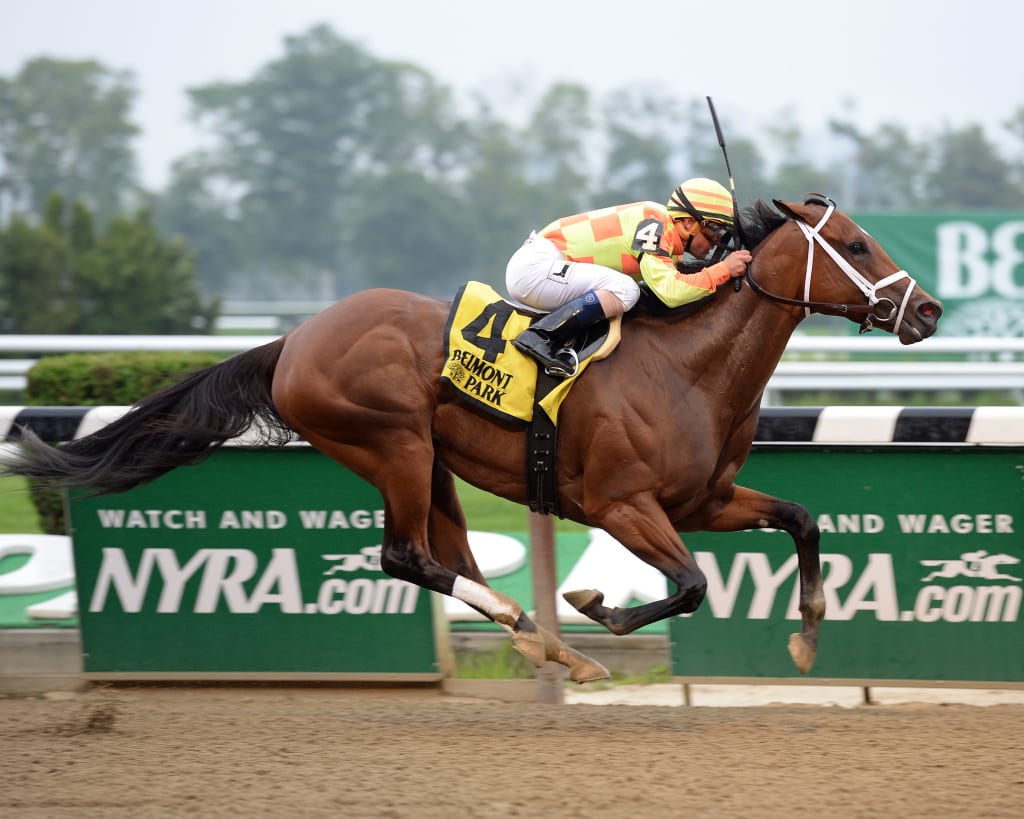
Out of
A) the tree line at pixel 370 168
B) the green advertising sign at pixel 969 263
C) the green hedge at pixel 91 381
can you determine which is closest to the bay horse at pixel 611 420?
the green hedge at pixel 91 381

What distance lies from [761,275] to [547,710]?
5.70 feet

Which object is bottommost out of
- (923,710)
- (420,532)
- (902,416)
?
(923,710)

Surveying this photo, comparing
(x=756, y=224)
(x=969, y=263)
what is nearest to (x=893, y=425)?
(x=756, y=224)

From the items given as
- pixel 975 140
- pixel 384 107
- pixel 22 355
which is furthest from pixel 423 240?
pixel 22 355

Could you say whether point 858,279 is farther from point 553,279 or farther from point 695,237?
point 553,279

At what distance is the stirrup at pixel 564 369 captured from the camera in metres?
4.33

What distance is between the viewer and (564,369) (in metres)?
4.32

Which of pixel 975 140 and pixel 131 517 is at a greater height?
pixel 975 140

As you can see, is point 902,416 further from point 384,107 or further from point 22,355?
point 384,107

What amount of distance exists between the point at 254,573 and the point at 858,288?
2.50m

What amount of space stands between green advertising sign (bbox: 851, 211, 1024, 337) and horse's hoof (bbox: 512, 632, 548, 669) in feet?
29.3

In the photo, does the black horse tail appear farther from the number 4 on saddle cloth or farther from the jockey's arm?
the jockey's arm

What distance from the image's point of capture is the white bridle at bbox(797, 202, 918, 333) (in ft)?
14.0

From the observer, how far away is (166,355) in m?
7.70
